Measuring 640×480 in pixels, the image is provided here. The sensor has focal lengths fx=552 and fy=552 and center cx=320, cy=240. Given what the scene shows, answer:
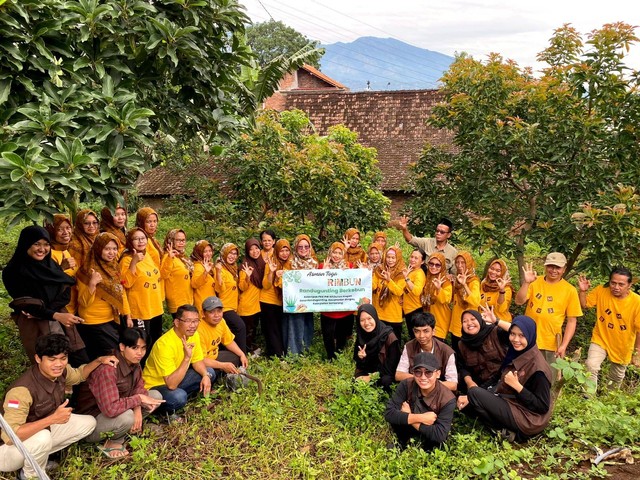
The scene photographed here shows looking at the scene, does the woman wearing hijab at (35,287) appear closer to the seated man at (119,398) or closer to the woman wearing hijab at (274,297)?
the seated man at (119,398)

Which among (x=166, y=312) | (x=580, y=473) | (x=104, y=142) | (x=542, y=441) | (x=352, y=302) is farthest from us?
(x=166, y=312)

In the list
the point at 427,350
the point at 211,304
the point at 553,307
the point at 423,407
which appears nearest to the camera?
the point at 423,407

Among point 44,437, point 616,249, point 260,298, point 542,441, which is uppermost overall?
point 616,249

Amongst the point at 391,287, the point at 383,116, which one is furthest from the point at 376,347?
the point at 383,116

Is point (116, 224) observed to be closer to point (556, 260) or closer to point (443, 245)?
point (443, 245)

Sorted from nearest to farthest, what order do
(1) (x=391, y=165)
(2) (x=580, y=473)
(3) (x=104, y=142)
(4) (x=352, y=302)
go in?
(3) (x=104, y=142)
(2) (x=580, y=473)
(4) (x=352, y=302)
(1) (x=391, y=165)

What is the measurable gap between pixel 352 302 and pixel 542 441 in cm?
273

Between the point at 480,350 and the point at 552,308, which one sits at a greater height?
the point at 552,308

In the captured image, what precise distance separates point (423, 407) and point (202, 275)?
2996mm

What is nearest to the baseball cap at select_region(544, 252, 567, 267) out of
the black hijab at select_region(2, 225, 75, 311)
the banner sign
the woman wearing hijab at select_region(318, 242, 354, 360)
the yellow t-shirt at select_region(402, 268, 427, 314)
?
the yellow t-shirt at select_region(402, 268, 427, 314)

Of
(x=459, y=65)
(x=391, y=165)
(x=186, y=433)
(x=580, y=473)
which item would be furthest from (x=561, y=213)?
(x=391, y=165)

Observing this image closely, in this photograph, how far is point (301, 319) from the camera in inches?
286

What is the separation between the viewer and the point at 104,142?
420 cm

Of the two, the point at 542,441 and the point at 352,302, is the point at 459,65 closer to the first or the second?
the point at 352,302
